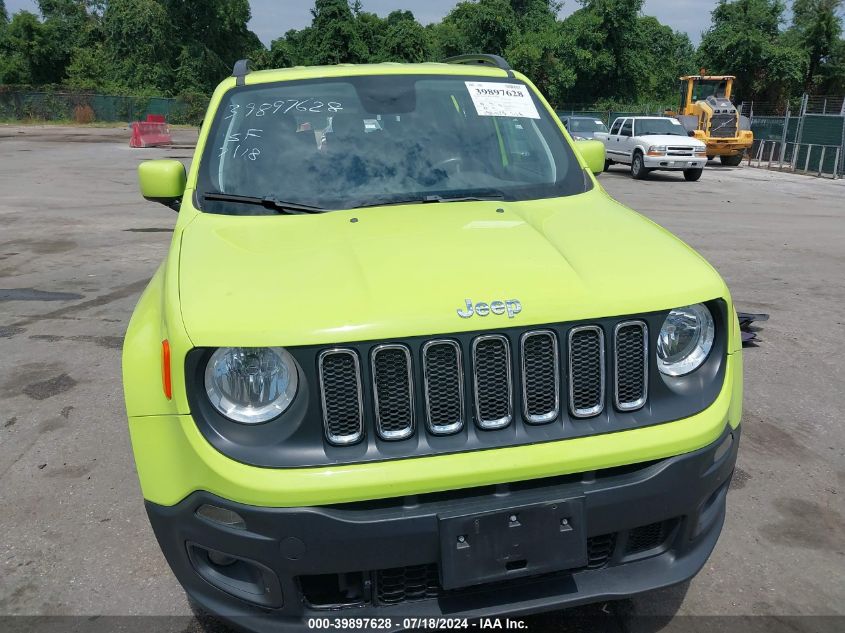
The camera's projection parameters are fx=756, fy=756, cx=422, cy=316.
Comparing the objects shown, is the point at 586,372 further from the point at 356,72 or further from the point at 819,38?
the point at 819,38

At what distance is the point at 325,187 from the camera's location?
3.16m

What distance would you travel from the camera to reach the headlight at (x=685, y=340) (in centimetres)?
237

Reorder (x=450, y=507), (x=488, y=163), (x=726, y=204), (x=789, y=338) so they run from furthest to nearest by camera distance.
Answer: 1. (x=726, y=204)
2. (x=789, y=338)
3. (x=488, y=163)
4. (x=450, y=507)

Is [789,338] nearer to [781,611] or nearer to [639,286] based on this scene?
[781,611]

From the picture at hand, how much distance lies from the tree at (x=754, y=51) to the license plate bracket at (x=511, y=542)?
48631mm

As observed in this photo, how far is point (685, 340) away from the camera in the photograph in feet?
7.88

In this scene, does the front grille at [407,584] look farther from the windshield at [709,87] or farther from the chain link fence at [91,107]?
the chain link fence at [91,107]

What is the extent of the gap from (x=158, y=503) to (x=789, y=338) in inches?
208

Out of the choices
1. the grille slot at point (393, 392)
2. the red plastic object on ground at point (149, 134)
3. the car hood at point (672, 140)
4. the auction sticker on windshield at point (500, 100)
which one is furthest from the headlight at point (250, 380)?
the red plastic object on ground at point (149, 134)

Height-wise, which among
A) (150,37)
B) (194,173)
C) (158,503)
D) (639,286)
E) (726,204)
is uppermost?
(150,37)

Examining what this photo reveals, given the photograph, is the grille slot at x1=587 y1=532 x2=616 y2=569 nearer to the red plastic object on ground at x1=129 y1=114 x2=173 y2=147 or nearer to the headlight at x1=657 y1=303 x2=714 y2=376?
→ the headlight at x1=657 y1=303 x2=714 y2=376

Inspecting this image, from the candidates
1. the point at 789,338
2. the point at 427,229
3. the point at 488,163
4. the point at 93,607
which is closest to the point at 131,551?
the point at 93,607

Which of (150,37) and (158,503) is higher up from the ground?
(150,37)

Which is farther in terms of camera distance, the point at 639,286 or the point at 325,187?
the point at 325,187
